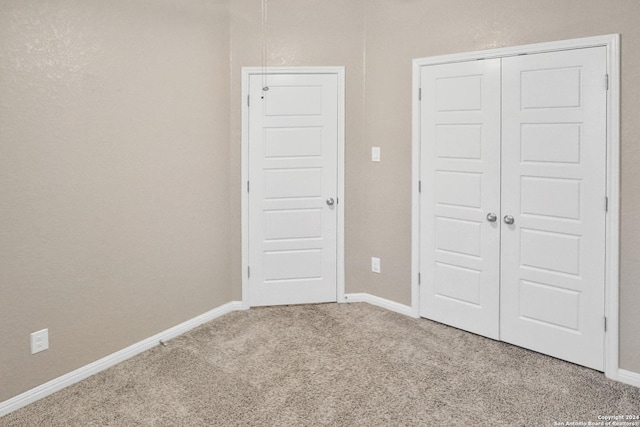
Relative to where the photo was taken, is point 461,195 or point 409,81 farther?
point 409,81

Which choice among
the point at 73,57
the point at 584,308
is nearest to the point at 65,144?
the point at 73,57

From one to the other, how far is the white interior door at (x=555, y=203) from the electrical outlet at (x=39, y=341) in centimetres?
286

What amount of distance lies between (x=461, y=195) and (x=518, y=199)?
41cm

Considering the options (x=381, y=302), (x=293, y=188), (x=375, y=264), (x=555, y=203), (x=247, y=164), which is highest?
(x=247, y=164)

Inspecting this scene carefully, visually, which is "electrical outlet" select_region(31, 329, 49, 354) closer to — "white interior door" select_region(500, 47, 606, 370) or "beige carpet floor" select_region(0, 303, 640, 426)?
"beige carpet floor" select_region(0, 303, 640, 426)

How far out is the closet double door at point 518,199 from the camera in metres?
2.90

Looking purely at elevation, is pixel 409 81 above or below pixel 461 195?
above

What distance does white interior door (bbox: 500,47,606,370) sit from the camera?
113 inches

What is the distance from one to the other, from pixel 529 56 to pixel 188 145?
2.40 metres

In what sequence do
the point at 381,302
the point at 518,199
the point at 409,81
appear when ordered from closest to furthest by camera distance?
the point at 518,199, the point at 409,81, the point at 381,302

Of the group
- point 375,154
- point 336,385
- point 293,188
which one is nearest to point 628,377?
point 336,385

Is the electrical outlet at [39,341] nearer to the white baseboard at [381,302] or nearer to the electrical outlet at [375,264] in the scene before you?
the white baseboard at [381,302]

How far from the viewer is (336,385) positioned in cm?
277

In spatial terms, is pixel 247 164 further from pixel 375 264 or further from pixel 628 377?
pixel 628 377
